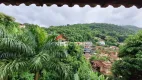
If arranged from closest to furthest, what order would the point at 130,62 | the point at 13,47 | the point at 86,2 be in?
1. the point at 86,2
2. the point at 13,47
3. the point at 130,62

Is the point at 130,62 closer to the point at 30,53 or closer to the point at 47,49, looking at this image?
the point at 47,49

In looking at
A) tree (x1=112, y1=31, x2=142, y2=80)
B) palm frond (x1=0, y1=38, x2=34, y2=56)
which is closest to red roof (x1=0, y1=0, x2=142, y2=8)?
palm frond (x1=0, y1=38, x2=34, y2=56)

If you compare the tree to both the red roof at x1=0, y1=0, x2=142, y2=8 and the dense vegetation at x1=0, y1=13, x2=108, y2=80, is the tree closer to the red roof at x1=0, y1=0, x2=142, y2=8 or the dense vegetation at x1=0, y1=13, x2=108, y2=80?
the dense vegetation at x1=0, y1=13, x2=108, y2=80

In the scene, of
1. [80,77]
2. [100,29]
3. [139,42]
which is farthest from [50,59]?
[100,29]

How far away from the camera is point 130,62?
1614 cm

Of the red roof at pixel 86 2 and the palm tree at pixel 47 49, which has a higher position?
the red roof at pixel 86 2

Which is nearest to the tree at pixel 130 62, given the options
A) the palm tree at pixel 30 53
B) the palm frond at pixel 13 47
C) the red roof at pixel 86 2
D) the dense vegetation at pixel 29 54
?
the dense vegetation at pixel 29 54

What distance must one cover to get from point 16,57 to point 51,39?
6.69ft

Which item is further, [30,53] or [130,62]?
[130,62]

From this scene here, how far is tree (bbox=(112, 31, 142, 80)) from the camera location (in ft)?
51.8

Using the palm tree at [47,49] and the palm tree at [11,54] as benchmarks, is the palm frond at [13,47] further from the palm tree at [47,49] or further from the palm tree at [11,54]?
the palm tree at [47,49]

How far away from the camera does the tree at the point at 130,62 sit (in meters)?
15.8

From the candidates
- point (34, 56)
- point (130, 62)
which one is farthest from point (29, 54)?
point (130, 62)

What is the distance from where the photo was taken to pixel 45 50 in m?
11.1
